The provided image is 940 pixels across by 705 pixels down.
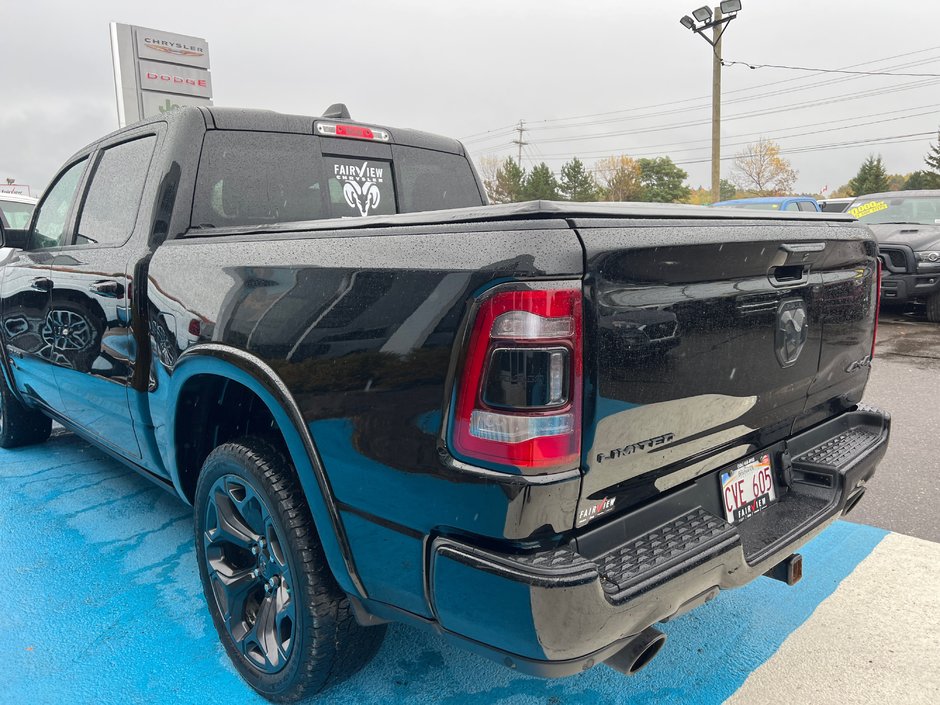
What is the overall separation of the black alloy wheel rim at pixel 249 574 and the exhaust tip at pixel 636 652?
91cm

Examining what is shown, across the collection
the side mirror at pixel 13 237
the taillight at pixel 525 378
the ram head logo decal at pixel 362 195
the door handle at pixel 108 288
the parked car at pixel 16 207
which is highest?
the parked car at pixel 16 207

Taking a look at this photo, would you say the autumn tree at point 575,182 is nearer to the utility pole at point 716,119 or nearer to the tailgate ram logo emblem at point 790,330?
the utility pole at point 716,119

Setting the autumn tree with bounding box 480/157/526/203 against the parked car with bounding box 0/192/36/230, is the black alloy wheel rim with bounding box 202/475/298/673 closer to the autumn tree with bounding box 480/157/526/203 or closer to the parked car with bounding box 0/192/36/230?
the parked car with bounding box 0/192/36/230

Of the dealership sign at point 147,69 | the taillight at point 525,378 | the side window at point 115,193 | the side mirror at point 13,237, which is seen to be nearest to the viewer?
the taillight at point 525,378

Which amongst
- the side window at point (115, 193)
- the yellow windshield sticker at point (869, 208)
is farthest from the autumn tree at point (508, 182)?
the side window at point (115, 193)

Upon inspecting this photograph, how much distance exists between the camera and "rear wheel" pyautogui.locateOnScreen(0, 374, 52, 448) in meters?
4.53

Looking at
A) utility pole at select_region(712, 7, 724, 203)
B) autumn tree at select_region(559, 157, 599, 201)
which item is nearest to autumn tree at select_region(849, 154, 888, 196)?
autumn tree at select_region(559, 157, 599, 201)

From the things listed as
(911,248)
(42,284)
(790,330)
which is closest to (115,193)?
(42,284)

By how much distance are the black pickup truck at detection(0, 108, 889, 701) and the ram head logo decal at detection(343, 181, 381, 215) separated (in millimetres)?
412

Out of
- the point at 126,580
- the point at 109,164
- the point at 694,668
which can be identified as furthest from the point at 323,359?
the point at 109,164

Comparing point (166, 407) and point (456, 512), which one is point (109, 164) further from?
point (456, 512)

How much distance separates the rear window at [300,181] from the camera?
2779mm

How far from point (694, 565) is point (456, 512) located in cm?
58

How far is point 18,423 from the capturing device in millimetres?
4578
